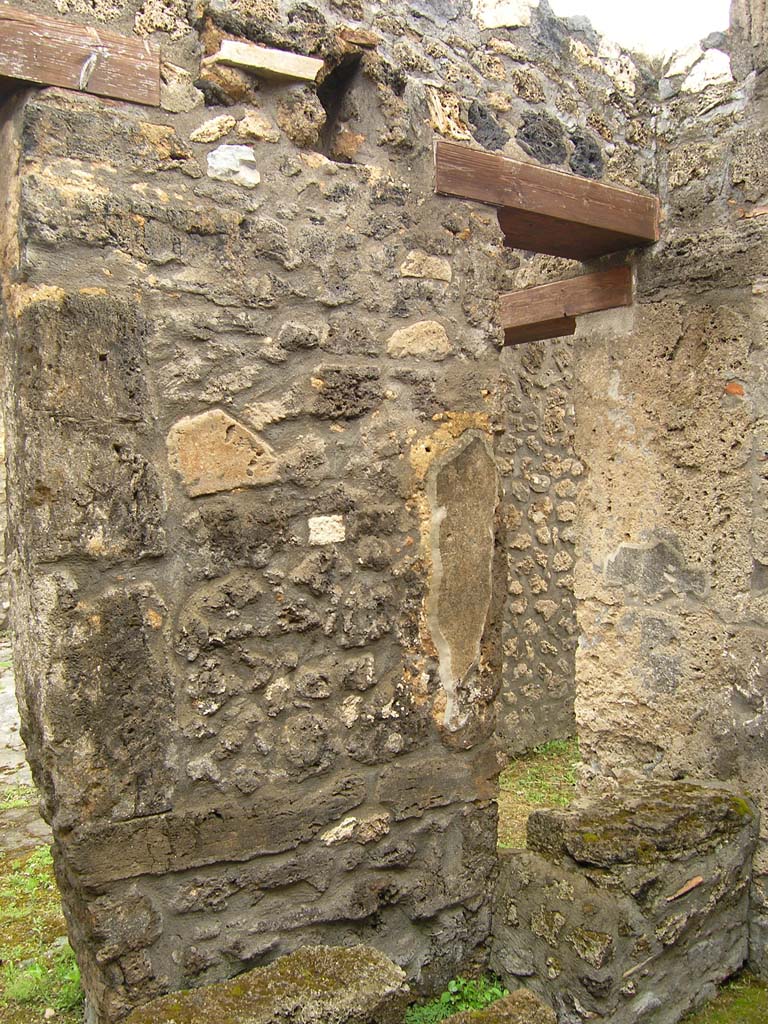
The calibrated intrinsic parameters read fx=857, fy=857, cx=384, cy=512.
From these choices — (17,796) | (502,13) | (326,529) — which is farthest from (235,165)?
(17,796)

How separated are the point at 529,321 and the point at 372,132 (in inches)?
59.4

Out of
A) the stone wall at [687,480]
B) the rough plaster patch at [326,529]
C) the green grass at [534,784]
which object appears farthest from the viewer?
the green grass at [534,784]

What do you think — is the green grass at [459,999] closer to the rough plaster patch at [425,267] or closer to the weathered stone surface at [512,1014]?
the weathered stone surface at [512,1014]

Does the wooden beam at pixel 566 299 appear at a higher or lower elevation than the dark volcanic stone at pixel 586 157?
lower

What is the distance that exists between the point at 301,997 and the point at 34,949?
156 centimetres

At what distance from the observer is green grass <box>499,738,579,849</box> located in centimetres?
436

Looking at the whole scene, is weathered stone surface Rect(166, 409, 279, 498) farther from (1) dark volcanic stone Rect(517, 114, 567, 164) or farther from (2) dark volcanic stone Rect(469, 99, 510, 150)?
(1) dark volcanic stone Rect(517, 114, 567, 164)

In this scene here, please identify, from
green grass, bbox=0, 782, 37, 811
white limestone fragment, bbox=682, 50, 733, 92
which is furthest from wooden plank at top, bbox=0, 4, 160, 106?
green grass, bbox=0, 782, 37, 811

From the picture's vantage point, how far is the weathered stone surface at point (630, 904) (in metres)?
2.42

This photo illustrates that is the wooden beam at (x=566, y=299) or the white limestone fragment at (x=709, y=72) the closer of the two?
the white limestone fragment at (x=709, y=72)

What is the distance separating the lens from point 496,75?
3004 millimetres

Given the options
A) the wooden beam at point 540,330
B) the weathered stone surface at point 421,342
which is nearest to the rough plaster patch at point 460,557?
the weathered stone surface at point 421,342

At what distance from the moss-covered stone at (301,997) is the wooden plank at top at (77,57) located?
2154mm

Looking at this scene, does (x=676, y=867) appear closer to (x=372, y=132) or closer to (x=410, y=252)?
(x=410, y=252)
